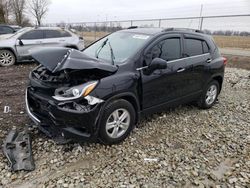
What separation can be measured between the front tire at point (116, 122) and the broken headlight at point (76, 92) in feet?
1.22

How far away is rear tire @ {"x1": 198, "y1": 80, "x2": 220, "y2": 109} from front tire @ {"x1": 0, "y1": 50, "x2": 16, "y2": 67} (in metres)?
7.55

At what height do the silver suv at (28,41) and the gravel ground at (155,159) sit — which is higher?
the silver suv at (28,41)

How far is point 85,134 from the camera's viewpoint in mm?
→ 3254

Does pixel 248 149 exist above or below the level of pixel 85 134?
below

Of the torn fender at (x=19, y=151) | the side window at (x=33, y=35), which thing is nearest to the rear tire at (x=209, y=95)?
the torn fender at (x=19, y=151)

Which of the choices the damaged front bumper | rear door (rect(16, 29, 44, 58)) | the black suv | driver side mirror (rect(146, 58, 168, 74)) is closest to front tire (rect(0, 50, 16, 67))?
rear door (rect(16, 29, 44, 58))

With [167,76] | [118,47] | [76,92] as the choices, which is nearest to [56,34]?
[118,47]

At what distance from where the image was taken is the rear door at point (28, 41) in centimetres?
948

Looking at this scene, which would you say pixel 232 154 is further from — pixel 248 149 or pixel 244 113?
pixel 244 113

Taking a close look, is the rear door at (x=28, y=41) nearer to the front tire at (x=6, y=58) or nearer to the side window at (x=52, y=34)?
the side window at (x=52, y=34)

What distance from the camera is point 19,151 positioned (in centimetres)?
339

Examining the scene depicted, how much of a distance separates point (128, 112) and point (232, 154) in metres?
1.71

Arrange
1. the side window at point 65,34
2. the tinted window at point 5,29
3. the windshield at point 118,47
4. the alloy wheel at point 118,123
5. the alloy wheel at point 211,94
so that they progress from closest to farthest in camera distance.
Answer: the alloy wheel at point 118,123 → the windshield at point 118,47 → the alloy wheel at point 211,94 → the side window at point 65,34 → the tinted window at point 5,29

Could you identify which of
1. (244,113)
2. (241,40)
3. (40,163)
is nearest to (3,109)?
(40,163)
